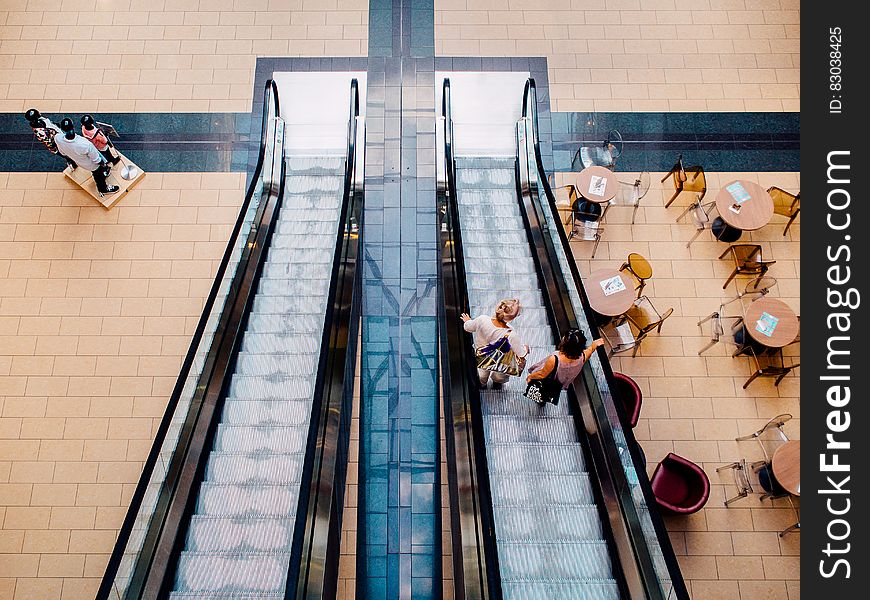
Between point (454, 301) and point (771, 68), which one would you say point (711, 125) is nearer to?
point (771, 68)

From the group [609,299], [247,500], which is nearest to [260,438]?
[247,500]

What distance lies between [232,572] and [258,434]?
1.29m

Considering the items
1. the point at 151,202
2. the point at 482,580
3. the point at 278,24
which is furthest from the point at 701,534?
the point at 278,24

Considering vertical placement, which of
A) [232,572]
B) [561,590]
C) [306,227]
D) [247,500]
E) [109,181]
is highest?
[109,181]

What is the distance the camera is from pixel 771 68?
10.2 meters

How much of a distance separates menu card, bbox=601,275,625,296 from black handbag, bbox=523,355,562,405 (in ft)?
7.80

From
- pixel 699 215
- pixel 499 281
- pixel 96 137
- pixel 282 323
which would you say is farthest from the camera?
pixel 699 215

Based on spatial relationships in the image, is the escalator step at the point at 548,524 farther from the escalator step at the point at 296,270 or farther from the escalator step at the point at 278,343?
the escalator step at the point at 296,270

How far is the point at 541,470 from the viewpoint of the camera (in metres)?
5.95

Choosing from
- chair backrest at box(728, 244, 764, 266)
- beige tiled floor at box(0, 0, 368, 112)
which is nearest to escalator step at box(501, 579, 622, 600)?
chair backrest at box(728, 244, 764, 266)

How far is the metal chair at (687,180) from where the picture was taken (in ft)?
29.1

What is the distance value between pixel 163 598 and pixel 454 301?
3.51 meters

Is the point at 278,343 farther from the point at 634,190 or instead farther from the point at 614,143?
the point at 614,143

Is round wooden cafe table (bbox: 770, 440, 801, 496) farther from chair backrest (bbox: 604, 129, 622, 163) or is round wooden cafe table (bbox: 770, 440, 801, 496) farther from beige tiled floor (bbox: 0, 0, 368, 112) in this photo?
beige tiled floor (bbox: 0, 0, 368, 112)
